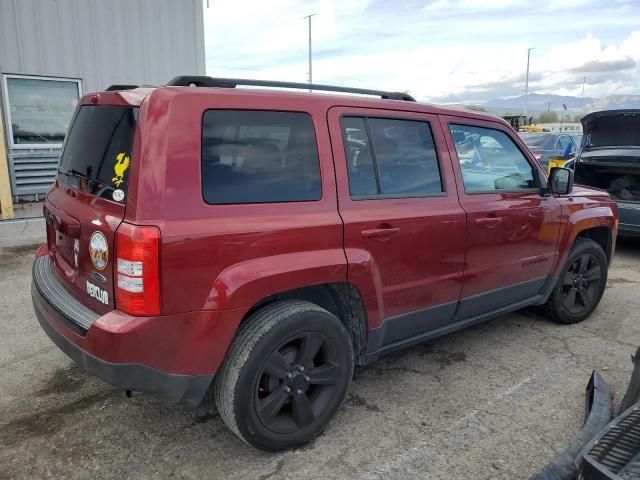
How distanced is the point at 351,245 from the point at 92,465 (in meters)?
1.72

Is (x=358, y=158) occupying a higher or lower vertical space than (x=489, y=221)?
higher

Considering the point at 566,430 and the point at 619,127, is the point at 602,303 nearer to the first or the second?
the point at 566,430

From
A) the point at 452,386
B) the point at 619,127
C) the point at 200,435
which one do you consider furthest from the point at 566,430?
the point at 619,127


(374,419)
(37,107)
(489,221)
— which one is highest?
(37,107)

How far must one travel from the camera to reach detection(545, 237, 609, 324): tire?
4.39 m

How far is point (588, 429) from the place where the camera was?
270 centimetres

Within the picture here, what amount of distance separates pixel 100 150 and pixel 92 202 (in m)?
0.28

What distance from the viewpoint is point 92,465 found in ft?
8.46

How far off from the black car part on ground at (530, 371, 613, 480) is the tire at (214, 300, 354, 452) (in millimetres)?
1070

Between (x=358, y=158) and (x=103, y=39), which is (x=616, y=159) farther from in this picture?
(x=103, y=39)

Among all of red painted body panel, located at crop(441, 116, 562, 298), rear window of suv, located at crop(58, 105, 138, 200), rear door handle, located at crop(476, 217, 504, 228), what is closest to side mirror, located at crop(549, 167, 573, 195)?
red painted body panel, located at crop(441, 116, 562, 298)

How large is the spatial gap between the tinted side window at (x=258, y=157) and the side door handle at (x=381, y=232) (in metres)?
0.35

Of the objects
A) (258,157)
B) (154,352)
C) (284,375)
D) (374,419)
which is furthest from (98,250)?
(374,419)

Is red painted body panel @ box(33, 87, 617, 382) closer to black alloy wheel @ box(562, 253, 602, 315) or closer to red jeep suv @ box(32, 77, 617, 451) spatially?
red jeep suv @ box(32, 77, 617, 451)
